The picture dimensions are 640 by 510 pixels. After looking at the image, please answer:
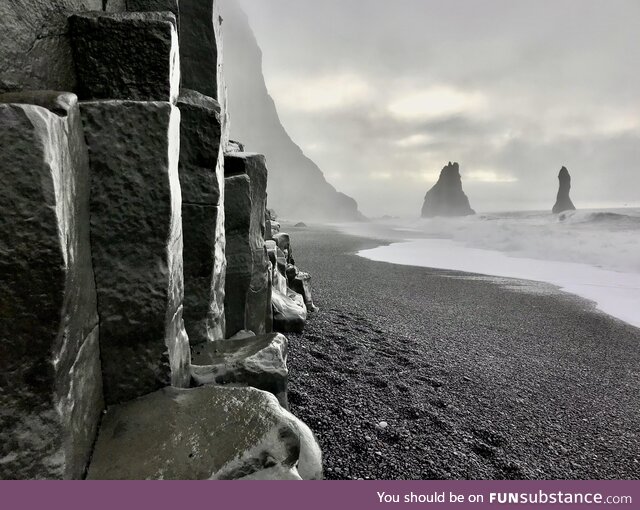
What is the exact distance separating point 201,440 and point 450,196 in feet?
461

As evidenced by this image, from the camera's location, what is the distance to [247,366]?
3.01 metres

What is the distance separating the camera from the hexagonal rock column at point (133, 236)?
2.20 metres

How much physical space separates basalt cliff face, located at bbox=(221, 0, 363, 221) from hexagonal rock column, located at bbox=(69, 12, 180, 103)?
117069mm

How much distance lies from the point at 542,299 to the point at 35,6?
1074cm

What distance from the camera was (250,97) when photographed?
431 ft

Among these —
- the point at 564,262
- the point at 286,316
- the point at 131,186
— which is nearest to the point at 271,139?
the point at 564,262

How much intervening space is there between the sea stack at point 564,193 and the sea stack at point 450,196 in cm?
3987

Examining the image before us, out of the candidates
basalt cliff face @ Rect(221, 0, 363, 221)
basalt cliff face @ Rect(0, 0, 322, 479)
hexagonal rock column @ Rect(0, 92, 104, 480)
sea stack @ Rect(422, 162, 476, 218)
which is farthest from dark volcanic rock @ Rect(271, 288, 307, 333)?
sea stack @ Rect(422, 162, 476, 218)

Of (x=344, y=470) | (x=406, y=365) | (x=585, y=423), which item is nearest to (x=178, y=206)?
(x=344, y=470)

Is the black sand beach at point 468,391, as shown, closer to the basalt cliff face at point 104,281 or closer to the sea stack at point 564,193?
the basalt cliff face at point 104,281

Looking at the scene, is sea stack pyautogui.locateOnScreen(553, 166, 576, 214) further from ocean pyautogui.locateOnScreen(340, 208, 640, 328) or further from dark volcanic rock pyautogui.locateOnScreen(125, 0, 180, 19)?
dark volcanic rock pyautogui.locateOnScreen(125, 0, 180, 19)

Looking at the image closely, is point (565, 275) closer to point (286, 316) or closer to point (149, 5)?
point (286, 316)

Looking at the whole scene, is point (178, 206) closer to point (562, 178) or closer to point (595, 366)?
point (595, 366)

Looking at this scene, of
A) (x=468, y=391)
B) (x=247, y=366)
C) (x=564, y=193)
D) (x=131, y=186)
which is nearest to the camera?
(x=131, y=186)
